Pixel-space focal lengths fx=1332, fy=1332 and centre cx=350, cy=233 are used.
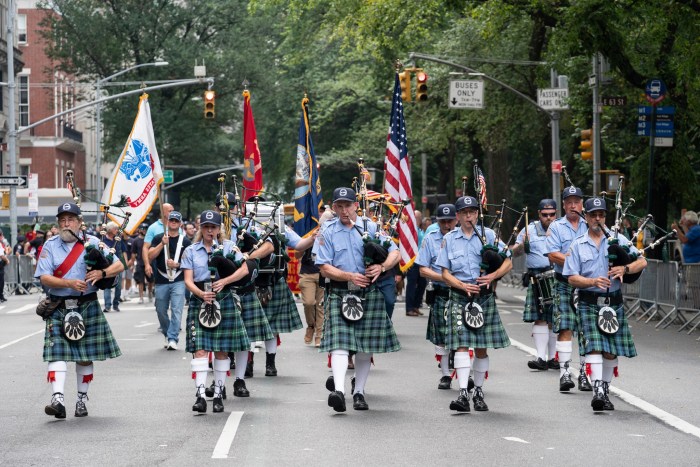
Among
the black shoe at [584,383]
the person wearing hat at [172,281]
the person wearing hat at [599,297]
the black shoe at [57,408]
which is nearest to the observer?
the black shoe at [57,408]

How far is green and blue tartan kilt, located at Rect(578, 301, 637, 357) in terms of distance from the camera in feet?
36.2

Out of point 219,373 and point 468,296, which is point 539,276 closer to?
point 468,296

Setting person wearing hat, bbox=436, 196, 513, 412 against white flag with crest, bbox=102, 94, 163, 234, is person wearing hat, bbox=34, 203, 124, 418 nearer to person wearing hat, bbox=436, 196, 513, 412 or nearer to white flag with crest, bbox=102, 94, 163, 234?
person wearing hat, bbox=436, 196, 513, 412

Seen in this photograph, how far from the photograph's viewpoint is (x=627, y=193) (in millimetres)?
28109

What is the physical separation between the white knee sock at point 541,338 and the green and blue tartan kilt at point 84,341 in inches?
197

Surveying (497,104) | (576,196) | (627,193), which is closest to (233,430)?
(576,196)

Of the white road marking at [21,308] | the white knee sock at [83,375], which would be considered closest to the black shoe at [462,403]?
the white knee sock at [83,375]

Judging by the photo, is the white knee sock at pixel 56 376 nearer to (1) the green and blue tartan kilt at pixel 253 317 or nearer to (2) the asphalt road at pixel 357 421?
(2) the asphalt road at pixel 357 421

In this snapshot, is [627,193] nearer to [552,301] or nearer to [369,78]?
[552,301]

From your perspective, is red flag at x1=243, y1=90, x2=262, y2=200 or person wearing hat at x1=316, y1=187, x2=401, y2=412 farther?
red flag at x1=243, y1=90, x2=262, y2=200

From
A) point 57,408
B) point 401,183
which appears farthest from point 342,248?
point 401,183

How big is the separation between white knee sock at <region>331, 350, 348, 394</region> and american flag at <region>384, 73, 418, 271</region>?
5179 millimetres

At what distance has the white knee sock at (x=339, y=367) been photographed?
11047mm

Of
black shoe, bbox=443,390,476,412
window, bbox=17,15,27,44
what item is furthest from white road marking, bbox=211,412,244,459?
window, bbox=17,15,27,44
